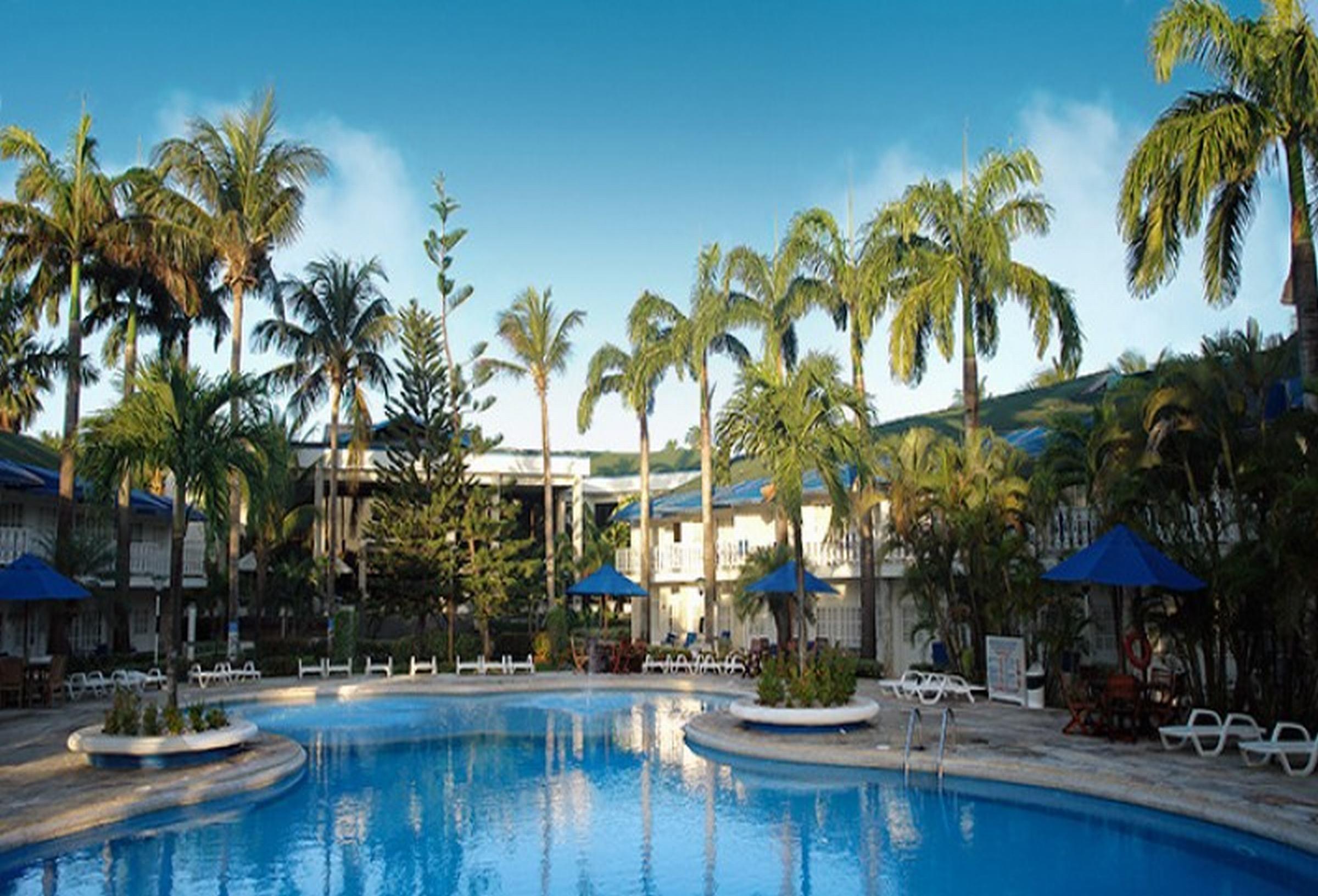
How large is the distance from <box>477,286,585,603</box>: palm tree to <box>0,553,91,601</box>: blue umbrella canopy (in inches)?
627

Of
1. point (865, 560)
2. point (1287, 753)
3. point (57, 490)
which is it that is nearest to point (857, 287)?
point (865, 560)

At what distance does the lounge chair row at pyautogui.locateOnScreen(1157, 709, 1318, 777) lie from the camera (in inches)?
465

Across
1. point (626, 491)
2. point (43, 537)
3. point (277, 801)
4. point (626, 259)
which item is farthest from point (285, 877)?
point (626, 491)

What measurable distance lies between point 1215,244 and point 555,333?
21.9 m

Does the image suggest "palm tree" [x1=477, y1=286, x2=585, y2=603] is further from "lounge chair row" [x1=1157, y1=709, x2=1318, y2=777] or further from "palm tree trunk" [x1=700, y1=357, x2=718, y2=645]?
"lounge chair row" [x1=1157, y1=709, x2=1318, y2=777]

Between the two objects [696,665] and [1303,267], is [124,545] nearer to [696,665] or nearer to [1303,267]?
[696,665]

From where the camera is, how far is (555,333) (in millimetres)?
34219

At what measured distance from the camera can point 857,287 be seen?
25.1 metres

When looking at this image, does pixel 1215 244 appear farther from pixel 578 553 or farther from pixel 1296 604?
pixel 578 553

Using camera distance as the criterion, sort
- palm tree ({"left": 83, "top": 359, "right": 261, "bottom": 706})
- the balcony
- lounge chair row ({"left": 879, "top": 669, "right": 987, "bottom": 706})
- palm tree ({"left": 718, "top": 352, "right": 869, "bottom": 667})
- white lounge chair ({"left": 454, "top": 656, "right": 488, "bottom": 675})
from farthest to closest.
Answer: white lounge chair ({"left": 454, "top": 656, "right": 488, "bottom": 675})
the balcony
lounge chair row ({"left": 879, "top": 669, "right": 987, "bottom": 706})
palm tree ({"left": 718, "top": 352, "right": 869, "bottom": 667})
palm tree ({"left": 83, "top": 359, "right": 261, "bottom": 706})

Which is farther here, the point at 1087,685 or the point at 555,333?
the point at 555,333

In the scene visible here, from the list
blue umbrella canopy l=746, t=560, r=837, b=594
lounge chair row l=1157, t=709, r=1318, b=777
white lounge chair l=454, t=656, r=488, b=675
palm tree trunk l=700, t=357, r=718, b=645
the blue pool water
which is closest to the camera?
the blue pool water

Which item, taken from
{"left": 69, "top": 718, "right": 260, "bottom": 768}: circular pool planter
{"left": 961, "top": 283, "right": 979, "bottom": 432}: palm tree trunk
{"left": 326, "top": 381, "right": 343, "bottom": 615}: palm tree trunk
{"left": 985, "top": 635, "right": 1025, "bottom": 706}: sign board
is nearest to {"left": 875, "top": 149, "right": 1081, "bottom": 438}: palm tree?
{"left": 961, "top": 283, "right": 979, "bottom": 432}: palm tree trunk

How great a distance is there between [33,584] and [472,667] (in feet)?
36.6
